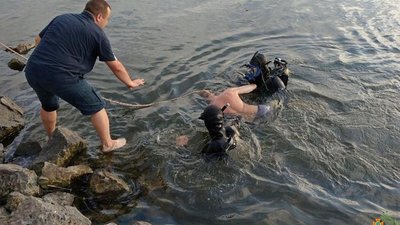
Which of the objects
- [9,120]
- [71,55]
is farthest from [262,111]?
[9,120]

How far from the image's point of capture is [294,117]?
20.5 feet

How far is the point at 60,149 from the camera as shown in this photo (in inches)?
209

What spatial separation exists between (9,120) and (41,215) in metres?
3.39

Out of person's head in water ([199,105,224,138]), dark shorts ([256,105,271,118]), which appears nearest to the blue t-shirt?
person's head in water ([199,105,224,138])

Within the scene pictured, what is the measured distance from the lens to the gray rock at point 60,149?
5195 mm

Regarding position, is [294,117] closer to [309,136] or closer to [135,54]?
[309,136]

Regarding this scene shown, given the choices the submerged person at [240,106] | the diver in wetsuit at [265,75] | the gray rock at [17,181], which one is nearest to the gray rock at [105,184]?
the gray rock at [17,181]

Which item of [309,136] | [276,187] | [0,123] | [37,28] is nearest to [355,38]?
[309,136]

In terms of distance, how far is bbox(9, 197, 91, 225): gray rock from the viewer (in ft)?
11.9

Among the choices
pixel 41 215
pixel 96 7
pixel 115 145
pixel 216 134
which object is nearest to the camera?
pixel 41 215

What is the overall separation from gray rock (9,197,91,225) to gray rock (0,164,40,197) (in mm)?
652

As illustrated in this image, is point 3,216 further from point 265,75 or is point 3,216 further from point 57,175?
point 265,75

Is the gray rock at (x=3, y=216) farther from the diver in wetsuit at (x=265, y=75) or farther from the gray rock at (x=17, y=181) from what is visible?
the diver in wetsuit at (x=265, y=75)

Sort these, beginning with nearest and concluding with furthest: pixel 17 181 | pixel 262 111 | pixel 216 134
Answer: pixel 17 181 → pixel 216 134 → pixel 262 111
